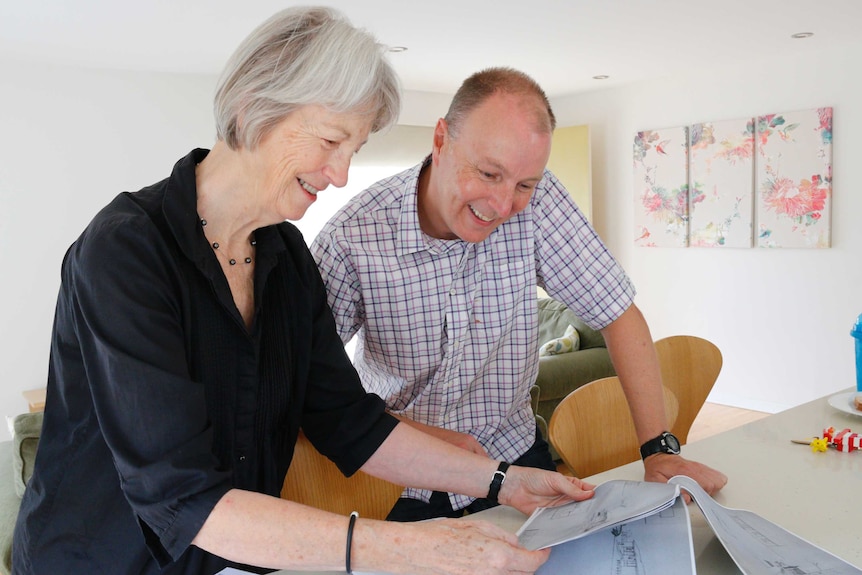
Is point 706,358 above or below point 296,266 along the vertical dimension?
below

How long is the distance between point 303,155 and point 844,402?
149 cm

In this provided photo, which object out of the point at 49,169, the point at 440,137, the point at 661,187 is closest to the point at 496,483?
the point at 440,137

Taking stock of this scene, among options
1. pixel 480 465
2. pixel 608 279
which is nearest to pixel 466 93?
pixel 608 279

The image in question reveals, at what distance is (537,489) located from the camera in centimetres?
126

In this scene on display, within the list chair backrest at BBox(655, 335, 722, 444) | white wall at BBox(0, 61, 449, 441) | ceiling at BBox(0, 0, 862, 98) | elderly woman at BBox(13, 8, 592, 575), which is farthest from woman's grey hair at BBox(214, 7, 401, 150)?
white wall at BBox(0, 61, 449, 441)

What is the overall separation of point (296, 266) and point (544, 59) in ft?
15.6

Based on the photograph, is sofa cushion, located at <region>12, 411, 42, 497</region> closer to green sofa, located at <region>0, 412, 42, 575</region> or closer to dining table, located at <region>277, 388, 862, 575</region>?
green sofa, located at <region>0, 412, 42, 575</region>

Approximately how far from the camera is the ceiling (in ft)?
13.3

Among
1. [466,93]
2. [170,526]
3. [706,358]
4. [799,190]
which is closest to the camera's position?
[170,526]

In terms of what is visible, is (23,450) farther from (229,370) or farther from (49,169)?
(49,169)

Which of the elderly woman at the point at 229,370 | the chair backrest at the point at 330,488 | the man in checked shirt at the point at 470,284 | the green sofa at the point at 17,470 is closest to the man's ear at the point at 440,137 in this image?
the man in checked shirt at the point at 470,284

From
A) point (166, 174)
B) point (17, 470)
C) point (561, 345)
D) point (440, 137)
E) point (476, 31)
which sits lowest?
point (17, 470)

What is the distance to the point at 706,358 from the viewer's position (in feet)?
7.11

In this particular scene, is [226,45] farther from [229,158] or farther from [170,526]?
[170,526]
